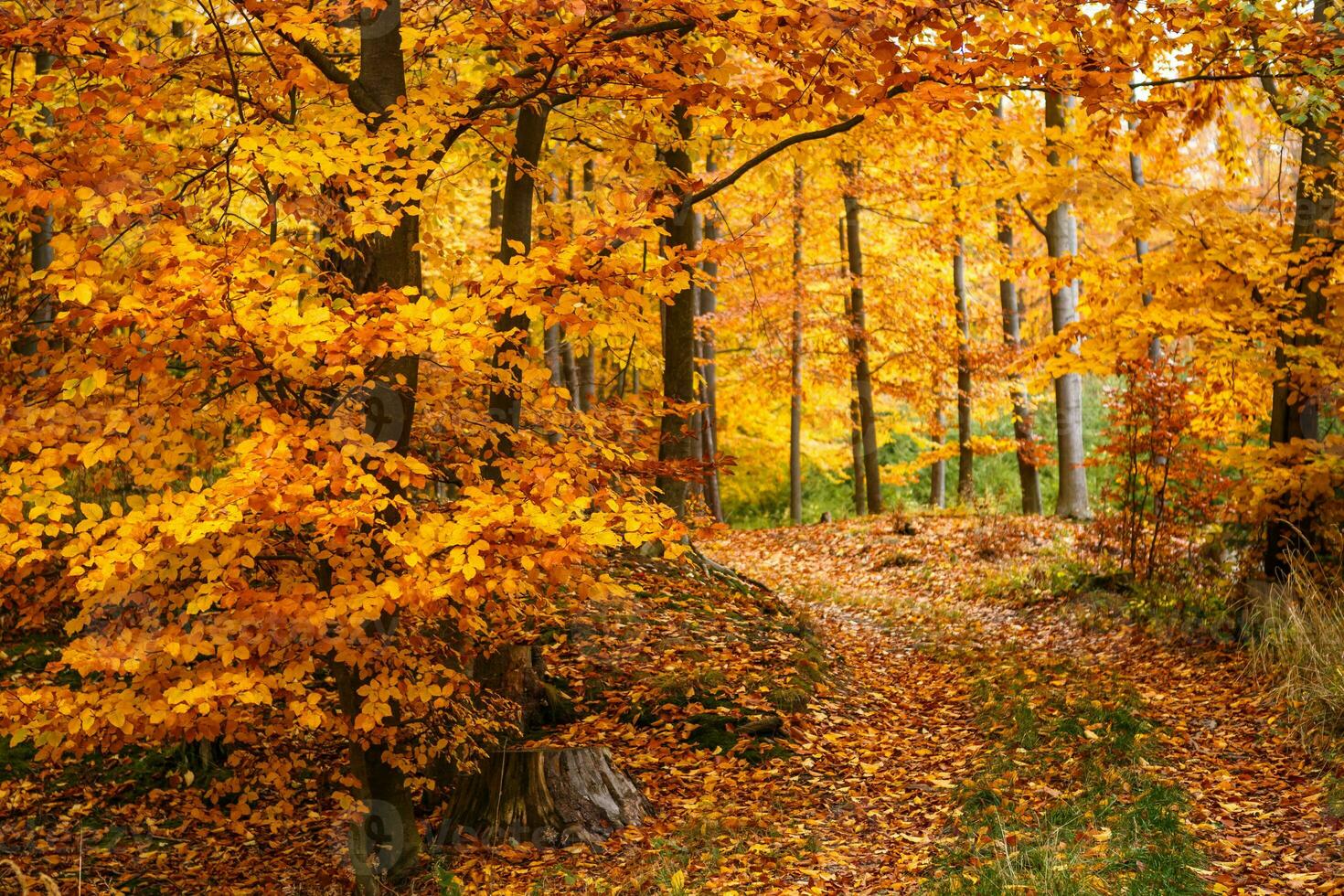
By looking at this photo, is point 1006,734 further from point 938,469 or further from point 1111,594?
point 938,469

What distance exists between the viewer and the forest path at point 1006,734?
4.76 metres

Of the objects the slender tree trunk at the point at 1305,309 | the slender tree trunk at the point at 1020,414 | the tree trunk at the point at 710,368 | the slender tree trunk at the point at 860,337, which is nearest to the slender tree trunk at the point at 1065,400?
the slender tree trunk at the point at 1020,414

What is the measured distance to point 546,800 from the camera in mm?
5695

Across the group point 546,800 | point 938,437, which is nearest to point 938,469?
point 938,437

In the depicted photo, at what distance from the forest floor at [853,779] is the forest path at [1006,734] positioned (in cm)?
2

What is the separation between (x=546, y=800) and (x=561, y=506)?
241 cm

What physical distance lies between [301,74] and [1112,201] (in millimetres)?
5463

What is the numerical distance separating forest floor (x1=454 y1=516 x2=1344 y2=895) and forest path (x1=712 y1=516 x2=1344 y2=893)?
2 centimetres

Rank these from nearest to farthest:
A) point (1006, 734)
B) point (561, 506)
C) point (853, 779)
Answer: point (561, 506), point (853, 779), point (1006, 734)

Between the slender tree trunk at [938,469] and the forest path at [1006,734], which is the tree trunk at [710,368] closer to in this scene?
the slender tree trunk at [938,469]

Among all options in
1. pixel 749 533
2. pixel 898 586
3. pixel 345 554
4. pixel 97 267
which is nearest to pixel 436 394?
pixel 345 554

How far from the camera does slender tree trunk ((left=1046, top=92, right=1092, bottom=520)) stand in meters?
12.8

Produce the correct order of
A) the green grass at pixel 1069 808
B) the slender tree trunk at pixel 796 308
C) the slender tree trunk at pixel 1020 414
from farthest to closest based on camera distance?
the slender tree trunk at pixel 796 308, the slender tree trunk at pixel 1020 414, the green grass at pixel 1069 808

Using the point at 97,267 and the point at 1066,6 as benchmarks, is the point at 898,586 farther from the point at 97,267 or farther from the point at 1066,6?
the point at 97,267
